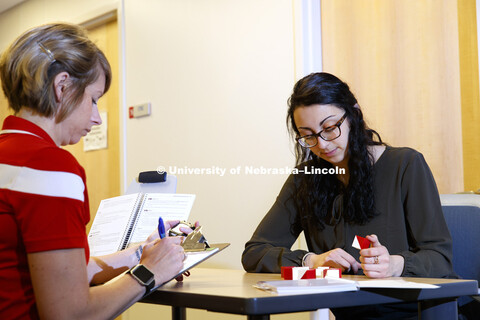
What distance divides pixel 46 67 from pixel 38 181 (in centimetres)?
24

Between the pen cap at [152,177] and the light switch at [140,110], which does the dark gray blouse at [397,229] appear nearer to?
the pen cap at [152,177]

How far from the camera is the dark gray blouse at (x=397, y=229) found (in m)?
1.62

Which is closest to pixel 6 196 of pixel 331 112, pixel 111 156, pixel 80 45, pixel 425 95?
pixel 80 45

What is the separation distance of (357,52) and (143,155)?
1607 mm

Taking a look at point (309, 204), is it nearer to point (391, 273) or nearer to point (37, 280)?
point (391, 273)

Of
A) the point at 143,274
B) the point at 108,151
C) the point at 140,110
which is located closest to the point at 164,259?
the point at 143,274

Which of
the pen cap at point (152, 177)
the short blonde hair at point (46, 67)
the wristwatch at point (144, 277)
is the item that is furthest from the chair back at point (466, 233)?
the short blonde hair at point (46, 67)

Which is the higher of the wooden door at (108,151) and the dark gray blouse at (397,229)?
the wooden door at (108,151)

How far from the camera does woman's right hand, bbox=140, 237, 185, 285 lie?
117cm

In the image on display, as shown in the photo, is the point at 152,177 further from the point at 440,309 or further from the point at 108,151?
the point at 108,151

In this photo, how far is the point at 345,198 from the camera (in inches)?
73.0

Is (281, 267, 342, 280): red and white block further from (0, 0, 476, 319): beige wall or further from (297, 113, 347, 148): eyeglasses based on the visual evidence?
(0, 0, 476, 319): beige wall

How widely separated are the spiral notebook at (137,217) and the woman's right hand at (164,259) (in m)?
0.40

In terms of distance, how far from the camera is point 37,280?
3.20ft
